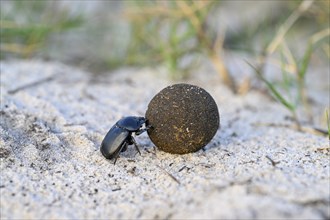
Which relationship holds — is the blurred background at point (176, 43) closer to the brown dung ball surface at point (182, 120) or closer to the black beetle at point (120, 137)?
the brown dung ball surface at point (182, 120)

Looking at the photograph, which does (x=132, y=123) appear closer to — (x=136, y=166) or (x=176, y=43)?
(x=136, y=166)

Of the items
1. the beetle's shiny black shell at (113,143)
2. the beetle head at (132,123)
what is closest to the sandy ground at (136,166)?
the beetle's shiny black shell at (113,143)

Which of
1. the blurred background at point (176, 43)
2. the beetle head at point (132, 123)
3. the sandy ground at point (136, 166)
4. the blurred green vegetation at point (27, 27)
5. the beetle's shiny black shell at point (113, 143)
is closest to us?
the sandy ground at point (136, 166)

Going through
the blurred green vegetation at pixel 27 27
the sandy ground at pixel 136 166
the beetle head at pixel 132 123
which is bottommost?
the sandy ground at pixel 136 166

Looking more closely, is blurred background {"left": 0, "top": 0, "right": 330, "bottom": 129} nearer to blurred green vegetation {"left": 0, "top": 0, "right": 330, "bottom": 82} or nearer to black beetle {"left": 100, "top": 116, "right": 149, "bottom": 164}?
blurred green vegetation {"left": 0, "top": 0, "right": 330, "bottom": 82}

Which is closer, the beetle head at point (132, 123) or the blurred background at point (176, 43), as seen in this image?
the beetle head at point (132, 123)

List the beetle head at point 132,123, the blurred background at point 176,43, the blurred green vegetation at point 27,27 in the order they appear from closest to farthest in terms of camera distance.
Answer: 1. the beetle head at point 132,123
2. the blurred background at point 176,43
3. the blurred green vegetation at point 27,27

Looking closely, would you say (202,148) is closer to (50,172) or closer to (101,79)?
(50,172)

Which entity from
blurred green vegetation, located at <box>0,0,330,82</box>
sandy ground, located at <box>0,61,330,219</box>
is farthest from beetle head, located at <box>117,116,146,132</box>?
blurred green vegetation, located at <box>0,0,330,82</box>
